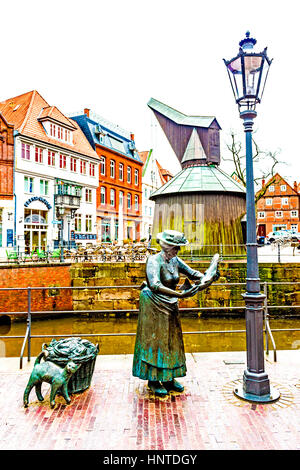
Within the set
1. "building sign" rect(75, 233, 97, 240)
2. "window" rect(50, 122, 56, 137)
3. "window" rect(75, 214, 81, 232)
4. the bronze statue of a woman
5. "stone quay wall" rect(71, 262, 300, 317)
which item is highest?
"window" rect(50, 122, 56, 137)

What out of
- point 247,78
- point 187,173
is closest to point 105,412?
point 247,78

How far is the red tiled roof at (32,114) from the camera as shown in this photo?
923 inches

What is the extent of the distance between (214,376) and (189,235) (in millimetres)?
12732

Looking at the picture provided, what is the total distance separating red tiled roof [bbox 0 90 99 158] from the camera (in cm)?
2345

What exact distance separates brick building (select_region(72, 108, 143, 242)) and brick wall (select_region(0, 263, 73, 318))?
45.3 ft

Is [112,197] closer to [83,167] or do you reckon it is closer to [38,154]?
[83,167]

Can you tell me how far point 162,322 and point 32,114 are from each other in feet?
82.2

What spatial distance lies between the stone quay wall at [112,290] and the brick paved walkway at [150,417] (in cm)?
956

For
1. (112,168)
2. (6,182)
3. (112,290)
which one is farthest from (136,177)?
(112,290)

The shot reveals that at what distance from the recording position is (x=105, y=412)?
347 centimetres

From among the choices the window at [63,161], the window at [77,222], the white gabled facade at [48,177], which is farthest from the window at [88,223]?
the window at [63,161]

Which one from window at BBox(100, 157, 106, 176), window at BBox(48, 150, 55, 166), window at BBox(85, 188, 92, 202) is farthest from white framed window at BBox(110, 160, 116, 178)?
window at BBox(48, 150, 55, 166)

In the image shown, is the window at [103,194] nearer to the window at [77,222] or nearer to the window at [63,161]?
the window at [77,222]

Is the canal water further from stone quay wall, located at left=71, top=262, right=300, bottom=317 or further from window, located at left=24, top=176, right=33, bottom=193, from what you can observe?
window, located at left=24, top=176, right=33, bottom=193
